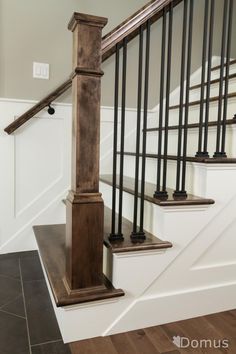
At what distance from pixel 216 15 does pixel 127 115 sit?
132 cm

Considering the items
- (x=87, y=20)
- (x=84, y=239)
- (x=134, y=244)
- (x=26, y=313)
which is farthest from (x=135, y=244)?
(x=87, y=20)

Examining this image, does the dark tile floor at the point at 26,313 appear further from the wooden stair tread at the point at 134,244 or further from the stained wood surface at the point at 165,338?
the wooden stair tread at the point at 134,244

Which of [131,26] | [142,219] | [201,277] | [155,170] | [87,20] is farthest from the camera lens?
[155,170]

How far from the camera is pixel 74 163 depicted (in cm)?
119

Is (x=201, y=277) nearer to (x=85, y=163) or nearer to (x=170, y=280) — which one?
(x=170, y=280)

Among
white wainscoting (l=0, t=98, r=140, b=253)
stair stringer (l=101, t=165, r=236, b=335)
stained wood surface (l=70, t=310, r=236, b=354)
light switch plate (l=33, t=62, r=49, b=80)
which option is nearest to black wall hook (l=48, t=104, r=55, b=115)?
white wainscoting (l=0, t=98, r=140, b=253)

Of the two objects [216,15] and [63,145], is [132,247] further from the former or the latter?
[216,15]

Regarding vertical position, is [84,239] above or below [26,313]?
above

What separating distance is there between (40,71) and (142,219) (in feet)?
4.60

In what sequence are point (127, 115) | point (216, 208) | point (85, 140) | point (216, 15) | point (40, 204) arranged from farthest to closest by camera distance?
1. point (216, 15)
2. point (127, 115)
3. point (40, 204)
4. point (216, 208)
5. point (85, 140)

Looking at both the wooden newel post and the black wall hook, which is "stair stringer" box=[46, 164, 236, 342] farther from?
the black wall hook

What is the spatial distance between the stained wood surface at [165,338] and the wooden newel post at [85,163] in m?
0.24

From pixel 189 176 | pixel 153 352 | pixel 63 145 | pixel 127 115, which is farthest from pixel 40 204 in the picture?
pixel 153 352

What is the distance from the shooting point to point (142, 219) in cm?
140
